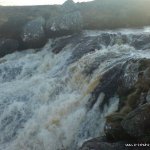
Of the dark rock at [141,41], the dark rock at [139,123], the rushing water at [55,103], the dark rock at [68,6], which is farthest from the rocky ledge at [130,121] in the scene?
the dark rock at [68,6]

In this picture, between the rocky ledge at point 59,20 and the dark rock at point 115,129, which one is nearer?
the dark rock at point 115,129

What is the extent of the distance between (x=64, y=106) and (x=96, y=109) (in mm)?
2239

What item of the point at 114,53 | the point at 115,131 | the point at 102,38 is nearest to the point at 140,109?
the point at 115,131

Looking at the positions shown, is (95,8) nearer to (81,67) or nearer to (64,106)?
(81,67)

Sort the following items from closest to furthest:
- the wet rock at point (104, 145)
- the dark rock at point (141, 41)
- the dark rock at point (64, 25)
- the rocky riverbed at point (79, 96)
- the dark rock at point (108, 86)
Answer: the wet rock at point (104, 145) → the rocky riverbed at point (79, 96) → the dark rock at point (108, 86) → the dark rock at point (141, 41) → the dark rock at point (64, 25)

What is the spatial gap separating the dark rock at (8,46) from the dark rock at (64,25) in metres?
3.08

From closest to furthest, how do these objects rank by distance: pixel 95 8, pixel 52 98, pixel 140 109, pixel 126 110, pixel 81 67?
pixel 140 109 < pixel 126 110 < pixel 52 98 < pixel 81 67 < pixel 95 8

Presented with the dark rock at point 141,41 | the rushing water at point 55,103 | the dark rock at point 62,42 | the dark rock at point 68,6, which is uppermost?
the dark rock at point 68,6

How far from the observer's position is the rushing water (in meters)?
17.3

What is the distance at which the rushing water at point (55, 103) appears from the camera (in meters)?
17.3

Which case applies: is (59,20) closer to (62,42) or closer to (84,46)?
(62,42)

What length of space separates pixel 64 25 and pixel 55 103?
1523cm

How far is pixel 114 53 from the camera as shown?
894 inches

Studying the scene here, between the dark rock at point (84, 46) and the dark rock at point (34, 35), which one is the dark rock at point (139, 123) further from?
the dark rock at point (34, 35)
